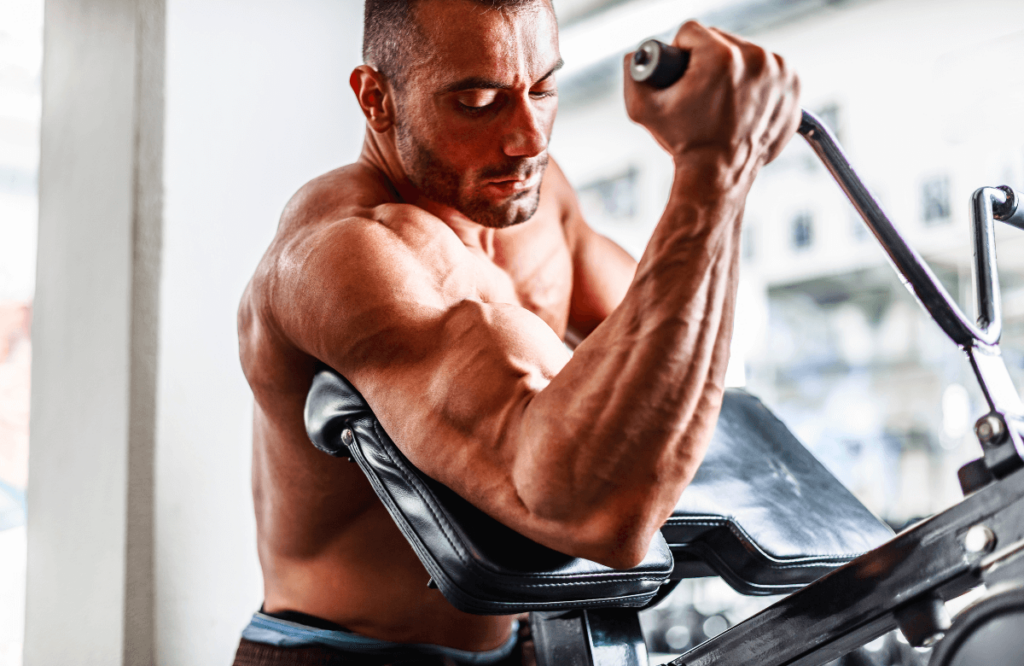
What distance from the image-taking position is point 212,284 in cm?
143

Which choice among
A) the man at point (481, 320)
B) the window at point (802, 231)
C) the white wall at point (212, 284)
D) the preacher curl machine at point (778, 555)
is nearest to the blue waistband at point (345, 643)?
the man at point (481, 320)

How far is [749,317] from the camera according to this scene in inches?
134

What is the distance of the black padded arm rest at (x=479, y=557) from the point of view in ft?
2.22

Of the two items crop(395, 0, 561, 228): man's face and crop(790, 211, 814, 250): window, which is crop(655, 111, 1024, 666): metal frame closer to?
crop(395, 0, 561, 228): man's face

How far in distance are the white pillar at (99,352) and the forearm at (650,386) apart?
0.94 metres

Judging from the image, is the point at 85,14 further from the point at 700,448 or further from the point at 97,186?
the point at 700,448

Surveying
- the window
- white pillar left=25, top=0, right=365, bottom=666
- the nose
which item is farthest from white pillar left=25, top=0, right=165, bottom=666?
the window

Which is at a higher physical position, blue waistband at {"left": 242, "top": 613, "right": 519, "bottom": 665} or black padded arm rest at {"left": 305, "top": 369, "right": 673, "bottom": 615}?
black padded arm rest at {"left": 305, "top": 369, "right": 673, "bottom": 615}

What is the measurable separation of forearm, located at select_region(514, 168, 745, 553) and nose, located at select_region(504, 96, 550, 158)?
0.35 m

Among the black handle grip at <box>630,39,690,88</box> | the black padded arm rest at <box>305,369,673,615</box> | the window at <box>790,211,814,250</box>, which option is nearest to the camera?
the black handle grip at <box>630,39,690,88</box>

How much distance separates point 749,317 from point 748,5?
1210mm

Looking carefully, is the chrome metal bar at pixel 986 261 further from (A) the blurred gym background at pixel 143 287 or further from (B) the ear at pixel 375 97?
(B) the ear at pixel 375 97

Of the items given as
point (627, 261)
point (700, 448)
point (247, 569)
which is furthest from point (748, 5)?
point (700, 448)

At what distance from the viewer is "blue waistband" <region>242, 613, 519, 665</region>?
96cm
